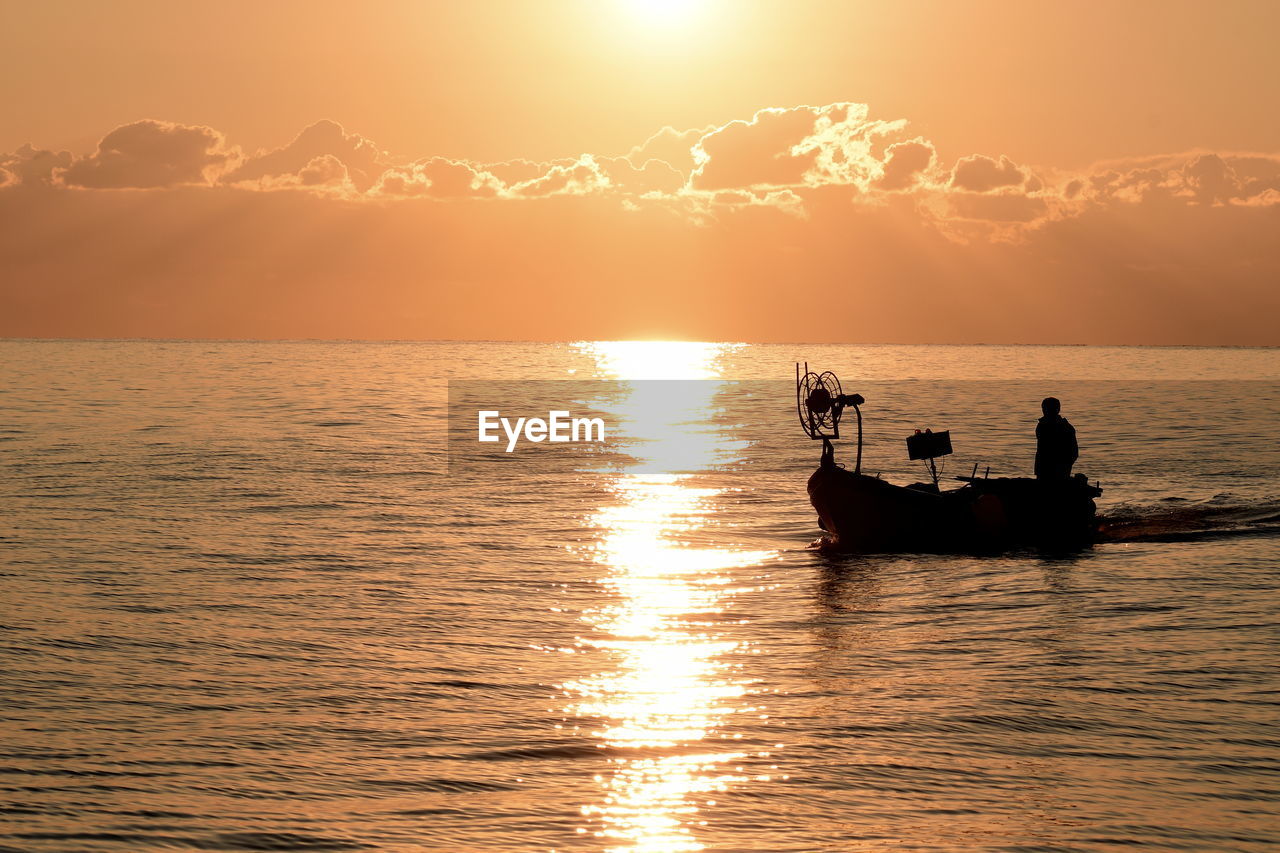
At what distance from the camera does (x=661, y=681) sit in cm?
1509

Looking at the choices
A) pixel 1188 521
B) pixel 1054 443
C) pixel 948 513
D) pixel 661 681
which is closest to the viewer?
pixel 661 681

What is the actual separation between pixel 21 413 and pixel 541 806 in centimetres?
6904

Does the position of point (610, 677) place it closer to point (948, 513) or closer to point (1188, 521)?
point (948, 513)

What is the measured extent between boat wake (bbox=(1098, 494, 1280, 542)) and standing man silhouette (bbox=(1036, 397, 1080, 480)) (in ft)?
9.58

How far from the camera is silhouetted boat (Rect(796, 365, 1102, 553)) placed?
1013 inches

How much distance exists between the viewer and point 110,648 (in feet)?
55.9

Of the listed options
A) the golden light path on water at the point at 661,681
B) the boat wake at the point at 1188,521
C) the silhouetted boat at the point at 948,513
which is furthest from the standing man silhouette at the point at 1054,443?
the golden light path on water at the point at 661,681

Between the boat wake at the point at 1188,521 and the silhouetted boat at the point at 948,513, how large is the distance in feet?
7.10

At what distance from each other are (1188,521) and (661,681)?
64.5 ft

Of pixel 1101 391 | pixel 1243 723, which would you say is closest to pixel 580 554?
pixel 1243 723

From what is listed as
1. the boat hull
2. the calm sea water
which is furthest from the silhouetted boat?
the calm sea water

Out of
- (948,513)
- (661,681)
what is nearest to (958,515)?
(948,513)

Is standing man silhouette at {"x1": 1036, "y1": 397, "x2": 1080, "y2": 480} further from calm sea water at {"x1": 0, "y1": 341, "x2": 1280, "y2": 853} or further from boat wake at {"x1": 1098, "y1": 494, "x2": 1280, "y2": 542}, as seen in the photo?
boat wake at {"x1": 1098, "y1": 494, "x2": 1280, "y2": 542}

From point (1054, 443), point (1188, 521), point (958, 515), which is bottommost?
point (1188, 521)
